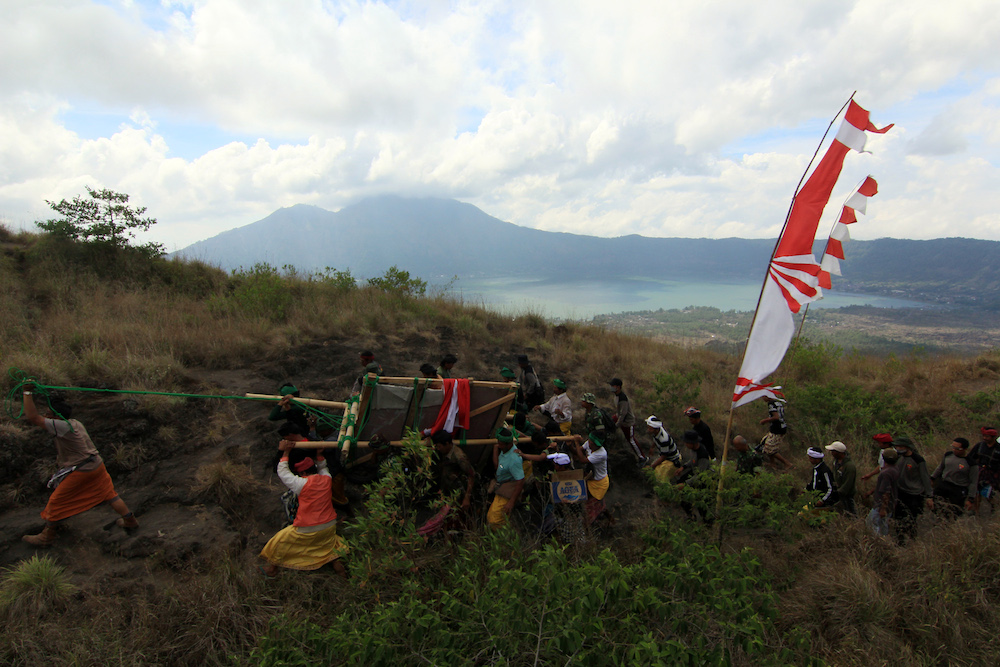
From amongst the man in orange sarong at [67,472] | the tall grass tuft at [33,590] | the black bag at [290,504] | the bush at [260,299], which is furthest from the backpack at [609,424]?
the bush at [260,299]

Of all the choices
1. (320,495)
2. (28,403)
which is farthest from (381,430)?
(28,403)

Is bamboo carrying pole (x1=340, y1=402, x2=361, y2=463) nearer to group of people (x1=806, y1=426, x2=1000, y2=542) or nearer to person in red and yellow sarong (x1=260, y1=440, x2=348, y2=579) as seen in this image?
person in red and yellow sarong (x1=260, y1=440, x2=348, y2=579)

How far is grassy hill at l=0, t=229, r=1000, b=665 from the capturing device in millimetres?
3041

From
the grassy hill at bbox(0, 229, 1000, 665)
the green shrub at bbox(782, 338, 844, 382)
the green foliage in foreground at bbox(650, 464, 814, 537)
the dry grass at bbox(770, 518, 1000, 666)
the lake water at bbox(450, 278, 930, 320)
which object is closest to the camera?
the grassy hill at bbox(0, 229, 1000, 665)

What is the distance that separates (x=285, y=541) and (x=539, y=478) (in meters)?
2.97

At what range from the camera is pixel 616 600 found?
316cm

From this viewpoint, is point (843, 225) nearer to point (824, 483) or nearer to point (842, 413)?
point (842, 413)

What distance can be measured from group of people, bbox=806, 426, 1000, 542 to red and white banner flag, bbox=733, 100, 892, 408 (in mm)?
1879

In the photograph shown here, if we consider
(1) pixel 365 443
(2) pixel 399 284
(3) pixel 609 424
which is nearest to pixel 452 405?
(1) pixel 365 443

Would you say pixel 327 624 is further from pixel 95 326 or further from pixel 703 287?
pixel 703 287

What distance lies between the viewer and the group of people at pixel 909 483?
17.8 ft

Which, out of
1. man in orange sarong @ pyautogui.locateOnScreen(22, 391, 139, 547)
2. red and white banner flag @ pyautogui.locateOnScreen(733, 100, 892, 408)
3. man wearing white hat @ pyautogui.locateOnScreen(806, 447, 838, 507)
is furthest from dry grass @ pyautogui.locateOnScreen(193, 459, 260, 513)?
man wearing white hat @ pyautogui.locateOnScreen(806, 447, 838, 507)

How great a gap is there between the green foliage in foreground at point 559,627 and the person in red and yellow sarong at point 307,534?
901 mm

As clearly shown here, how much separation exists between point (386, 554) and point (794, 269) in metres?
4.91
